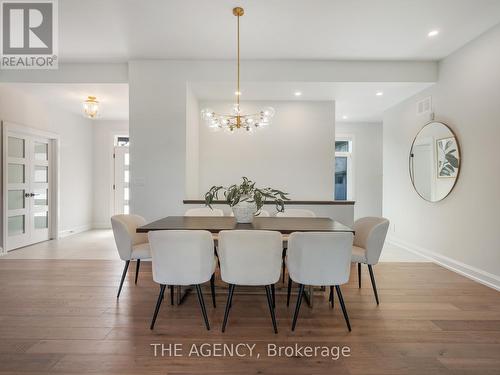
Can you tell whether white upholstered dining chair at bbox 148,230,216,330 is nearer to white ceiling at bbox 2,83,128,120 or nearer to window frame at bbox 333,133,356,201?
white ceiling at bbox 2,83,128,120

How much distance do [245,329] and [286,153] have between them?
11.5 ft

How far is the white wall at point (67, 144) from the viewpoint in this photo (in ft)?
15.0

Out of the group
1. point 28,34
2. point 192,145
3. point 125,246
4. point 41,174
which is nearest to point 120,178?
point 41,174

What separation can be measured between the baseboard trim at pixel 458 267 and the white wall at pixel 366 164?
5.97 ft

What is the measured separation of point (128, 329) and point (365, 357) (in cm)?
172

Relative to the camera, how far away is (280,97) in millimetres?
4828

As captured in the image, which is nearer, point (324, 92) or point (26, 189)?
point (324, 92)

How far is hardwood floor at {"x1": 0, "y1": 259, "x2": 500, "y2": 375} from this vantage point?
5.69ft

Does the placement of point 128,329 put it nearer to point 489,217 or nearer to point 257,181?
point 257,181

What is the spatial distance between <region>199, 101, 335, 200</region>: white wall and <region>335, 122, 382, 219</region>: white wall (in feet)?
6.33

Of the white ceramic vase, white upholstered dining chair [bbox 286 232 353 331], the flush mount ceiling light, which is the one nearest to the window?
the white ceramic vase

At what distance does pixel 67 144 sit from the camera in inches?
231

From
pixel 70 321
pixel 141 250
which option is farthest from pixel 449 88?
pixel 70 321

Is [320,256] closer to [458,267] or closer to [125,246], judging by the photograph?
[125,246]
